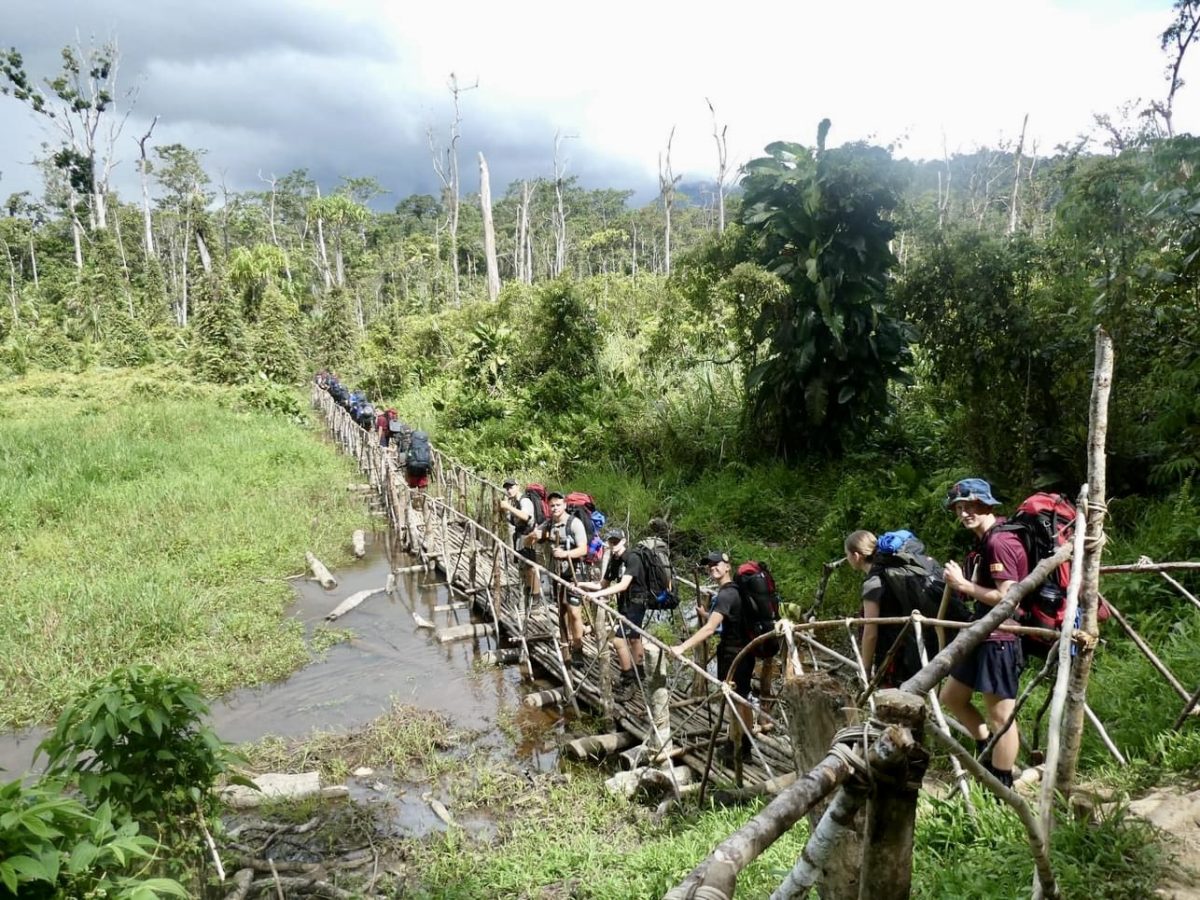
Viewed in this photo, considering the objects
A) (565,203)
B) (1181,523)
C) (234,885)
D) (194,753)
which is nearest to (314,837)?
(234,885)

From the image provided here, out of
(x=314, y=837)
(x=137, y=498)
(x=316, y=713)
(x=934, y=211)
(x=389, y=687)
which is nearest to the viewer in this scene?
(x=314, y=837)

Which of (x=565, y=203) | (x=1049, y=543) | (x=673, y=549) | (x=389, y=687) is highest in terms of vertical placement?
(x=565, y=203)

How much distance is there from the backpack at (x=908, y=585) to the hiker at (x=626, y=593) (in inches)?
74.7

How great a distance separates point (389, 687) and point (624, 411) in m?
6.59

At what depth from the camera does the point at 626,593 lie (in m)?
5.38

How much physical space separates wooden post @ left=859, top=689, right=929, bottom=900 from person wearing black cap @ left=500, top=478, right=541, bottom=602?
6.12m

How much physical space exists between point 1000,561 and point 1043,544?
0.23 metres

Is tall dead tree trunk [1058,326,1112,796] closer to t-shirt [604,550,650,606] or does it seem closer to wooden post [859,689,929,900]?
wooden post [859,689,929,900]

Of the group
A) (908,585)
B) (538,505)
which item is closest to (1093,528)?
(908,585)

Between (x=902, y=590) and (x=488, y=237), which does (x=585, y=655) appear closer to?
(x=902, y=590)

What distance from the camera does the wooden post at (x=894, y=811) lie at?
117 cm

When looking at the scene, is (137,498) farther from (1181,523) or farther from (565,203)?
(565,203)

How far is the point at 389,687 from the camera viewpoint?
6613 mm

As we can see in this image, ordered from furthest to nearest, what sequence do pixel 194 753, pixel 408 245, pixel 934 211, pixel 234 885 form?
pixel 408 245 → pixel 934 211 → pixel 234 885 → pixel 194 753
